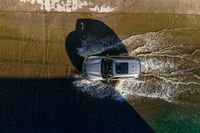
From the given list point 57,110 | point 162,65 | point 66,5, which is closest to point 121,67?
point 162,65

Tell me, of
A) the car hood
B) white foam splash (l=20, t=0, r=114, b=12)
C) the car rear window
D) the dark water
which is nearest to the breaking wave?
the car hood

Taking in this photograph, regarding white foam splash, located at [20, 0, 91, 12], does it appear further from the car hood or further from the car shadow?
the car hood

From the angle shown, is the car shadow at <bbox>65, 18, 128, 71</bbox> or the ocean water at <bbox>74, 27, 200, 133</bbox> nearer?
the car shadow at <bbox>65, 18, 128, 71</bbox>

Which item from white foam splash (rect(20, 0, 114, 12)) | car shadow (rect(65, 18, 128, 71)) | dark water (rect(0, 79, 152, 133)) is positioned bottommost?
dark water (rect(0, 79, 152, 133))

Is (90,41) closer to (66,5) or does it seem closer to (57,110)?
(66,5)

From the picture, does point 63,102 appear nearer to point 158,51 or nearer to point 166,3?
point 158,51

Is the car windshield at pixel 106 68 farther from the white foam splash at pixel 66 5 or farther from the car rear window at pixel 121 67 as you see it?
the white foam splash at pixel 66 5

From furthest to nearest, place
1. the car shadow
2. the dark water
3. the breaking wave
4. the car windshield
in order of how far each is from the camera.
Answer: the breaking wave → the car shadow → the dark water → the car windshield
